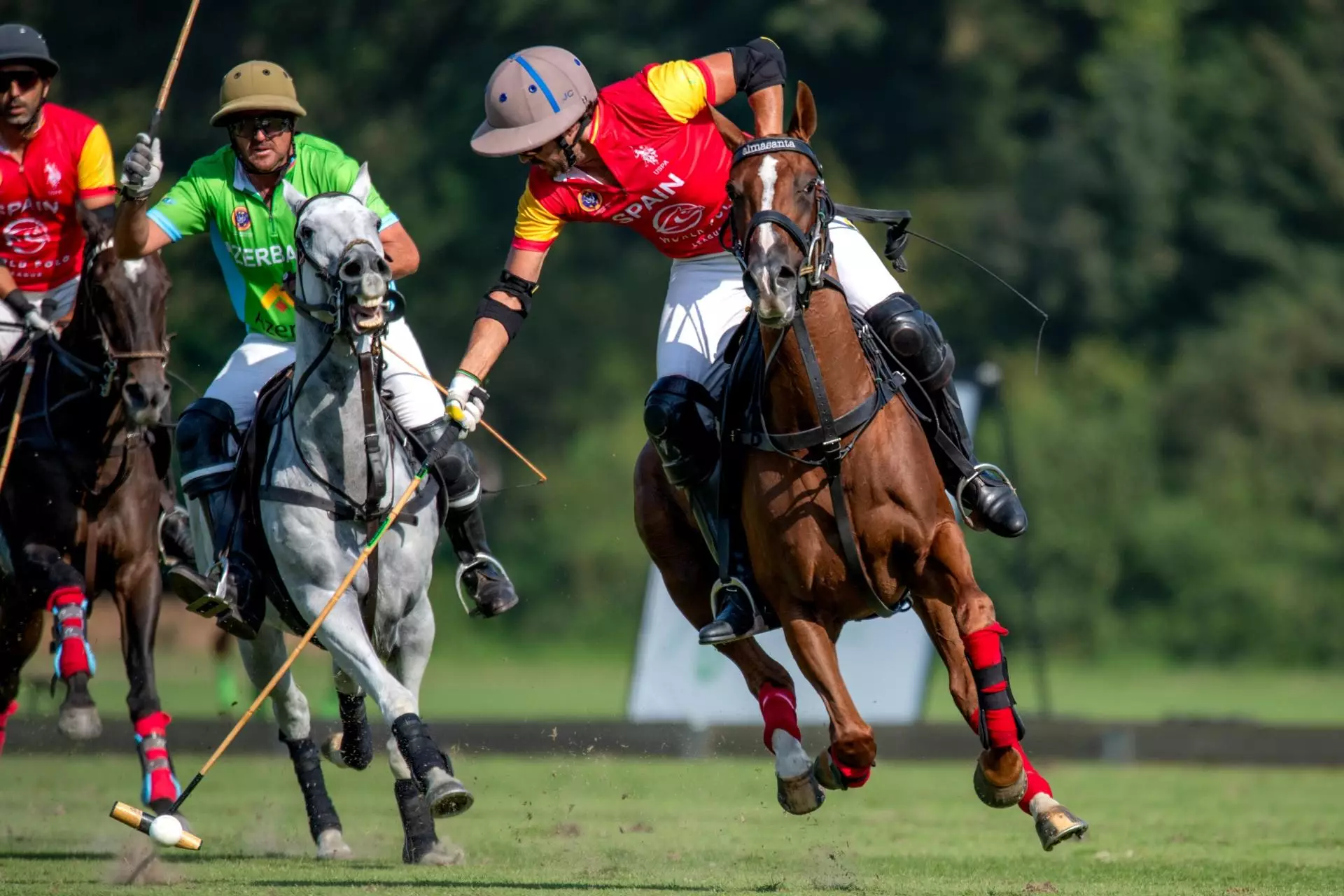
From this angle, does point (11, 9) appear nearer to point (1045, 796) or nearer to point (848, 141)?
point (848, 141)

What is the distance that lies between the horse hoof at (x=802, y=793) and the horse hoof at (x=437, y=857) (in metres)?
1.79

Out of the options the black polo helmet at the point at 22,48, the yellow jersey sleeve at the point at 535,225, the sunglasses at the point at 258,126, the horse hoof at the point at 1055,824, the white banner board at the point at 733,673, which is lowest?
the white banner board at the point at 733,673

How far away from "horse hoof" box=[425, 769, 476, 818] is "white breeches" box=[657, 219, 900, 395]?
1.79 metres

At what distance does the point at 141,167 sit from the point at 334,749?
8.93ft

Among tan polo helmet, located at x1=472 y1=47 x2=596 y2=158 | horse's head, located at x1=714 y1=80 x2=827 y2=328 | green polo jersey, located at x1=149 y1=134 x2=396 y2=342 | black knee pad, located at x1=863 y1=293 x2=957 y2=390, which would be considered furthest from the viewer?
green polo jersey, located at x1=149 y1=134 x2=396 y2=342

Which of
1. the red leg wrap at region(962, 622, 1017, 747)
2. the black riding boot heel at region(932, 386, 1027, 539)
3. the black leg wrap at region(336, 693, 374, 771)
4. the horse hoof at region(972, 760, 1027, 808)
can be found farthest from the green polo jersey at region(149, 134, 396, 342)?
the horse hoof at region(972, 760, 1027, 808)

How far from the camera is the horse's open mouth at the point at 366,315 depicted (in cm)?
652

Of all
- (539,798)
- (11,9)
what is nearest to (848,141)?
(11,9)

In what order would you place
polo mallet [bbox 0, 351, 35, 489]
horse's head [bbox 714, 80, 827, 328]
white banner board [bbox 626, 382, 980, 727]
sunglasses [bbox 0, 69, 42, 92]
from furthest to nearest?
white banner board [bbox 626, 382, 980, 727] < sunglasses [bbox 0, 69, 42, 92] < polo mallet [bbox 0, 351, 35, 489] < horse's head [bbox 714, 80, 827, 328]

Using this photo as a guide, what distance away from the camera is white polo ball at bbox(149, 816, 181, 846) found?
21.7 ft

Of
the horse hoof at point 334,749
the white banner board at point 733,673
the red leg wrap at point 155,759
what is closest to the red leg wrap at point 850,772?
the horse hoof at point 334,749

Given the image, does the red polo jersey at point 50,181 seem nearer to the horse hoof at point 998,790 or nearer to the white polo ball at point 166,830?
the white polo ball at point 166,830

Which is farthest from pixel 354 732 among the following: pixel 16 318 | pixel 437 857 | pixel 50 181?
pixel 50 181

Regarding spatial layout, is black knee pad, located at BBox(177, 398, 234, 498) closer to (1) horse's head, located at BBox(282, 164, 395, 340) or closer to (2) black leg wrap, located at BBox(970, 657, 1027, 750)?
(1) horse's head, located at BBox(282, 164, 395, 340)
